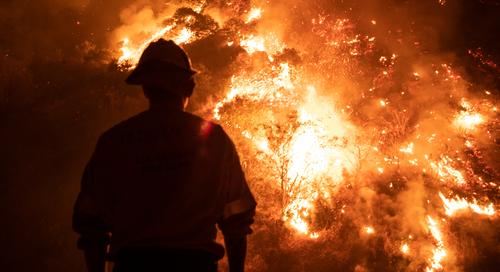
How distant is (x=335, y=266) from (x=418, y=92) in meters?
7.65

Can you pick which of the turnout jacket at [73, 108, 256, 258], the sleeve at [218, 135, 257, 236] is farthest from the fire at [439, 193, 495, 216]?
the turnout jacket at [73, 108, 256, 258]

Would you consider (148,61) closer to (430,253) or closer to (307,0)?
(430,253)

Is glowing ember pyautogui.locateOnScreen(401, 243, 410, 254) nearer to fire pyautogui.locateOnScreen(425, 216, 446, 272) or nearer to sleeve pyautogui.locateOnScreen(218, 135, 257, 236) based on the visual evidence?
fire pyautogui.locateOnScreen(425, 216, 446, 272)

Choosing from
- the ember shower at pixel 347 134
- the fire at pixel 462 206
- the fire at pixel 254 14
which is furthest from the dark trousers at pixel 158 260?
the fire at pixel 254 14

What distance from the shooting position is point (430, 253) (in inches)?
350

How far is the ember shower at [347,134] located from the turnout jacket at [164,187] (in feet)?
21.4

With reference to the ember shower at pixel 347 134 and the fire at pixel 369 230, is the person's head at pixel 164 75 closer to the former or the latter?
the ember shower at pixel 347 134

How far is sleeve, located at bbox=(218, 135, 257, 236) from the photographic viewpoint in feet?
7.29

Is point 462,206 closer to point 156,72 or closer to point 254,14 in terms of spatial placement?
point 156,72

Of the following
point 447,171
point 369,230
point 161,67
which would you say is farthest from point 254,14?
point 161,67

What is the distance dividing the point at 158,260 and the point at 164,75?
1126 millimetres

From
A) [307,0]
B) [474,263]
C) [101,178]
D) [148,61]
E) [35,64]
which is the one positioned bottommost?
[474,263]

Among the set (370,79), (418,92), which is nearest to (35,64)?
(370,79)

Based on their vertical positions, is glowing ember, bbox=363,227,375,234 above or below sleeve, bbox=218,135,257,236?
below
